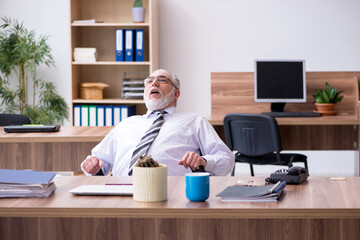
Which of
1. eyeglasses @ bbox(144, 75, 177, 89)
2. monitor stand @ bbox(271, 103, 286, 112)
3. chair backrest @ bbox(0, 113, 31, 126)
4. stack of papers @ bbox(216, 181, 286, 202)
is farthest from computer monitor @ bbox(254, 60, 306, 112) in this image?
stack of papers @ bbox(216, 181, 286, 202)

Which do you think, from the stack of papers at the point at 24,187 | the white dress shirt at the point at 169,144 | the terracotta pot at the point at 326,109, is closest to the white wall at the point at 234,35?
the terracotta pot at the point at 326,109

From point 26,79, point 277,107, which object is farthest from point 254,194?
point 26,79

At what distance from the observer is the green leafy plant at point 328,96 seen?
4.54 meters

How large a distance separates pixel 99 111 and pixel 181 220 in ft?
13.0

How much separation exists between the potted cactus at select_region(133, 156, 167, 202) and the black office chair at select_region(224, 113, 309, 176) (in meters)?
2.31

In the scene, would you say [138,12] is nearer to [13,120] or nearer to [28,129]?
[13,120]

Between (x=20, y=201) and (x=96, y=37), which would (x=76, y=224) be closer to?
(x=20, y=201)

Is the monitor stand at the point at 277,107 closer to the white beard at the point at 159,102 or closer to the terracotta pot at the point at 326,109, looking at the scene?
the terracotta pot at the point at 326,109

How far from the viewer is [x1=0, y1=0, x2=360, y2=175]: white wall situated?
582 cm

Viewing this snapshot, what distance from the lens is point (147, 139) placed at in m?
2.62

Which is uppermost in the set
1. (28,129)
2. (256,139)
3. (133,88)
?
(133,88)

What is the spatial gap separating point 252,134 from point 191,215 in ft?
8.10

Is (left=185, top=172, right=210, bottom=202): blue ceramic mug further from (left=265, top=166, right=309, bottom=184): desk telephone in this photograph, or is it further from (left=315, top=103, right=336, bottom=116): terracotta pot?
(left=315, top=103, right=336, bottom=116): terracotta pot

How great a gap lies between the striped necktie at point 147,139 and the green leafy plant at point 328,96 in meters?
2.16
